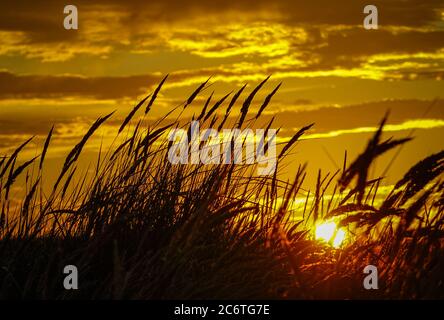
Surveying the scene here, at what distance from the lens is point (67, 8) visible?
16.4 ft

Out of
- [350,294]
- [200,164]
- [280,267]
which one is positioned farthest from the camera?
[200,164]

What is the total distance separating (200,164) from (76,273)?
1.56 metres

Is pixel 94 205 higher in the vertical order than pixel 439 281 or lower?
higher

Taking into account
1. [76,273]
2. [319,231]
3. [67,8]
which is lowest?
[76,273]

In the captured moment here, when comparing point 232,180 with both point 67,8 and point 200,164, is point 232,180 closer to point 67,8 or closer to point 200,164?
point 200,164

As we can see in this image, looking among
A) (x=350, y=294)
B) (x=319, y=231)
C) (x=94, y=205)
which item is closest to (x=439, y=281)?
(x=350, y=294)

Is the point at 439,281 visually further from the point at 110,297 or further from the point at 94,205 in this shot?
the point at 94,205

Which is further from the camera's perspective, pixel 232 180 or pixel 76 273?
pixel 232 180
